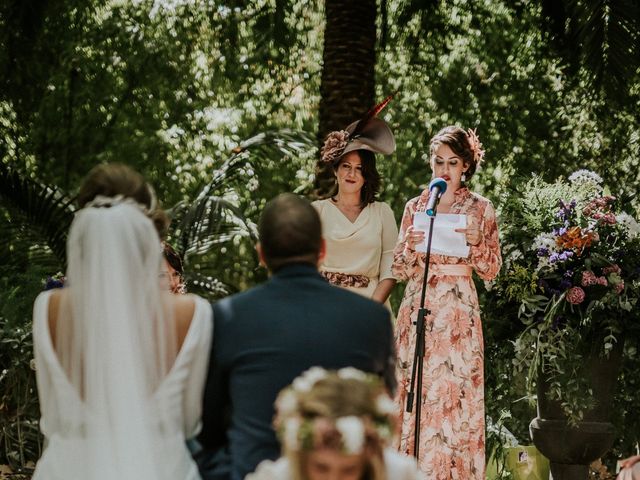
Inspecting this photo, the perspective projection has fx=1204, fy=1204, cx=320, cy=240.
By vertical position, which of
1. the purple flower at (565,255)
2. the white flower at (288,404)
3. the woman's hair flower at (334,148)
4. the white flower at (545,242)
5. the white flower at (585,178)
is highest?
the woman's hair flower at (334,148)

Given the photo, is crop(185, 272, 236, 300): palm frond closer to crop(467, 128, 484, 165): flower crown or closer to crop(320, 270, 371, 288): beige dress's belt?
crop(320, 270, 371, 288): beige dress's belt

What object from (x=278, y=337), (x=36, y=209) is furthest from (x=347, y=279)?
(x=36, y=209)

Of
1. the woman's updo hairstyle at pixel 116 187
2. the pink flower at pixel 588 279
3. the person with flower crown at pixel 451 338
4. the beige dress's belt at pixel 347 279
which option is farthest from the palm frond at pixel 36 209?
the woman's updo hairstyle at pixel 116 187

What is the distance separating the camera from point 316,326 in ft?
11.9

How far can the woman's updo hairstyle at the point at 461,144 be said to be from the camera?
719cm

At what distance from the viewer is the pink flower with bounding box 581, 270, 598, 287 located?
7.58 m

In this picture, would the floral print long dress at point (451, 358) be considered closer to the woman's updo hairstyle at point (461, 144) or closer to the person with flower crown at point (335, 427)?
the woman's updo hairstyle at point (461, 144)

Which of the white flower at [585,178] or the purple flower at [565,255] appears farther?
the white flower at [585,178]

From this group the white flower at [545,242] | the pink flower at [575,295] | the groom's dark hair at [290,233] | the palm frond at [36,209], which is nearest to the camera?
the groom's dark hair at [290,233]

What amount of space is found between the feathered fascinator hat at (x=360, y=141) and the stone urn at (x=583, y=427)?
6.10 feet

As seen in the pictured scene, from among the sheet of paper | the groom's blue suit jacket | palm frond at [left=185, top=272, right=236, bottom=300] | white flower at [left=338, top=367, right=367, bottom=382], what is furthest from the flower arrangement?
white flower at [left=338, top=367, right=367, bottom=382]

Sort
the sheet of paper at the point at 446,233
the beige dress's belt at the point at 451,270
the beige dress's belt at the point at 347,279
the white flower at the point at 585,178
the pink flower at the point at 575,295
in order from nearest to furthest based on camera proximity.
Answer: the sheet of paper at the point at 446,233
the beige dress's belt at the point at 451,270
the beige dress's belt at the point at 347,279
the pink flower at the point at 575,295
the white flower at the point at 585,178

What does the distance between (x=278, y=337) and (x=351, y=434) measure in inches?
24.7

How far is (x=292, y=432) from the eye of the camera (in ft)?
10.2
